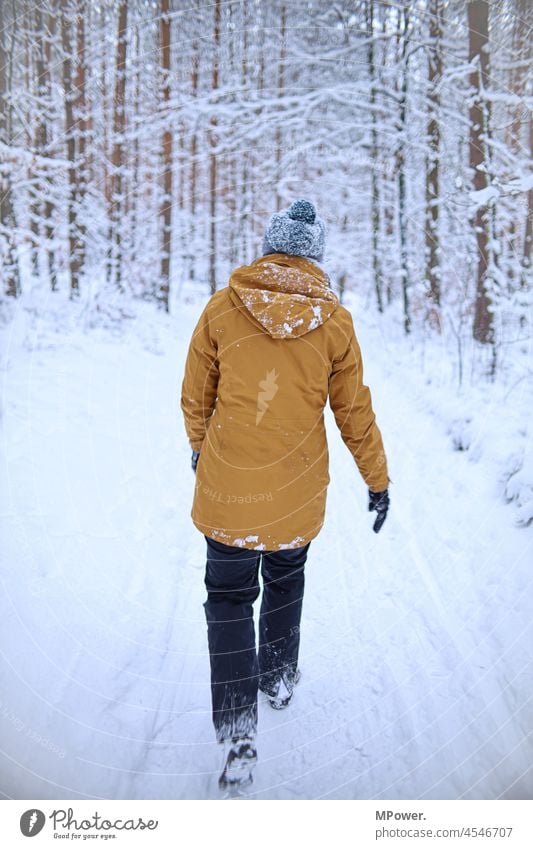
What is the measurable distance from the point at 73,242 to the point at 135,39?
386 cm

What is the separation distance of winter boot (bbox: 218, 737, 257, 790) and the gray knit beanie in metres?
2.05

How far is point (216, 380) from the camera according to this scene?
7.06 ft

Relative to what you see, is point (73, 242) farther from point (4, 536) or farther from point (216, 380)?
point (216, 380)

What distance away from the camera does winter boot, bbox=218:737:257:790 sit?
197cm

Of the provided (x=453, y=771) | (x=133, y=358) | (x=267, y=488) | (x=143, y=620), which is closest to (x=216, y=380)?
(x=267, y=488)

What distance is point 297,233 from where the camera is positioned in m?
1.91

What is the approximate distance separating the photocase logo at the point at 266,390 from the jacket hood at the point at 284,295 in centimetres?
17

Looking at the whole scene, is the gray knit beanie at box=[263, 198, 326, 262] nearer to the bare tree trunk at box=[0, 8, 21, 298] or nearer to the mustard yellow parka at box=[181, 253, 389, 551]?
the mustard yellow parka at box=[181, 253, 389, 551]
